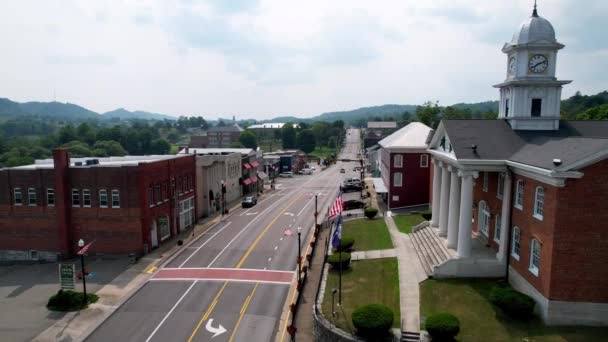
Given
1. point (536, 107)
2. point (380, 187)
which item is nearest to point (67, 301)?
point (536, 107)

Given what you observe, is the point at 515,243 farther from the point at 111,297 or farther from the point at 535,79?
the point at 111,297

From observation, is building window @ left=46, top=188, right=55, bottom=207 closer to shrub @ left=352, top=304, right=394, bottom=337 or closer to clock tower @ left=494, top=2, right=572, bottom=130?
shrub @ left=352, top=304, right=394, bottom=337

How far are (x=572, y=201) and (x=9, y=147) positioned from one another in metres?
211

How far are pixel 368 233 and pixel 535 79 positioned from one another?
19.8 metres

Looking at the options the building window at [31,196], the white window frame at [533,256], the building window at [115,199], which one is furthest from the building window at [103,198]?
the white window frame at [533,256]

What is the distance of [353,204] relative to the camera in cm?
5828

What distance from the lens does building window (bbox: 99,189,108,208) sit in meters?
39.7

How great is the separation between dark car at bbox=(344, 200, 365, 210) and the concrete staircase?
59.9ft

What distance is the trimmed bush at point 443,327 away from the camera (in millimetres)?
20531

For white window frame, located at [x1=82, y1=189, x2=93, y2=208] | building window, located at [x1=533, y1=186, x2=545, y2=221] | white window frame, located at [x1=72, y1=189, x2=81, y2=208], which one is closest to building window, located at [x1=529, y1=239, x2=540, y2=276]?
building window, located at [x1=533, y1=186, x2=545, y2=221]

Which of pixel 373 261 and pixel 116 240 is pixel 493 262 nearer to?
pixel 373 261

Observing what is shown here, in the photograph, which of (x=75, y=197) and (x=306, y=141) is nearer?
A: (x=75, y=197)

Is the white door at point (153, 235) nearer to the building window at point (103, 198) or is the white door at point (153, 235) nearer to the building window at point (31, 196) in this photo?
the building window at point (103, 198)

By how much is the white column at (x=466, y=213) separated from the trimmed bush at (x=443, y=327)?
8.43 m
